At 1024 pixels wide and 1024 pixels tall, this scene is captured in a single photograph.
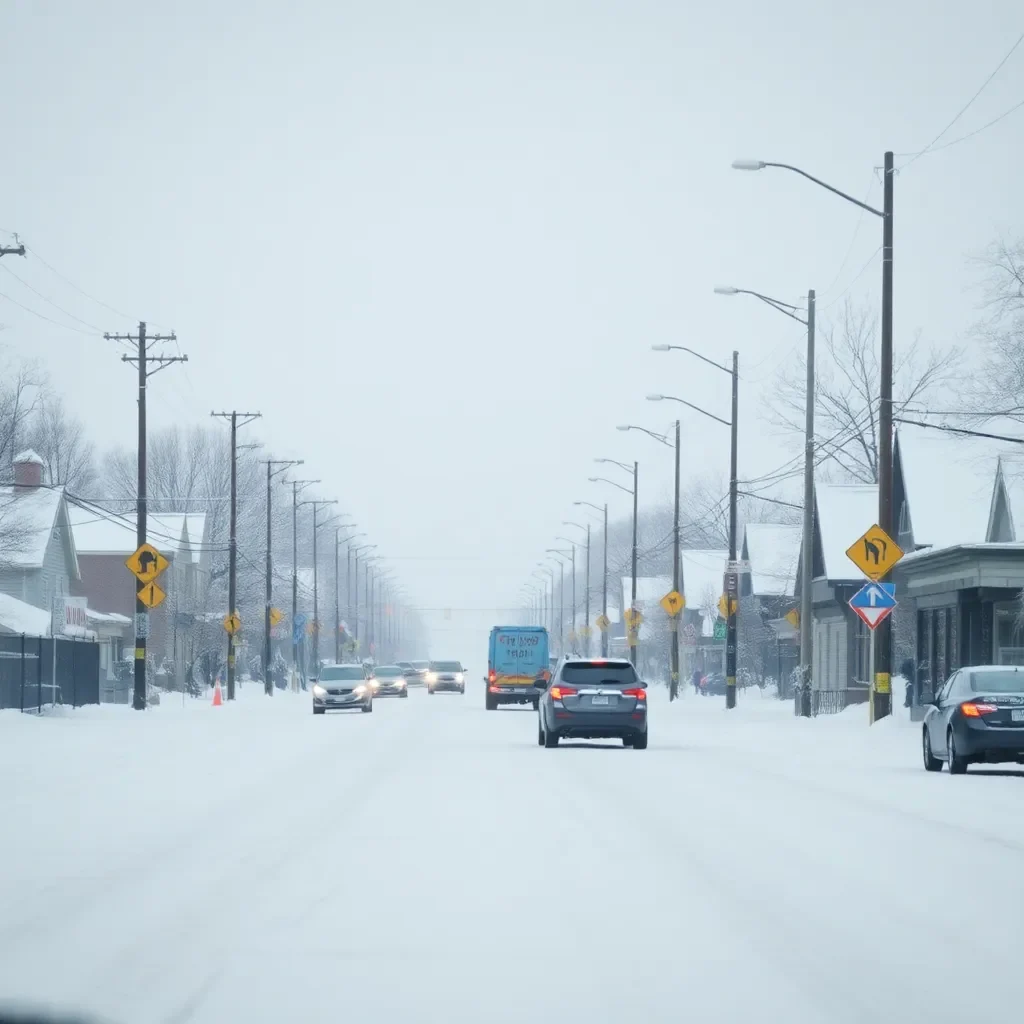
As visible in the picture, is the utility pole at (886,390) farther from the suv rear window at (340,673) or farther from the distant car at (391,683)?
the distant car at (391,683)

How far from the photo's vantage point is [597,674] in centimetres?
3356

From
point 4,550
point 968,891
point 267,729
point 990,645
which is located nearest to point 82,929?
point 968,891

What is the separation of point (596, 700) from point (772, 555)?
58707 mm

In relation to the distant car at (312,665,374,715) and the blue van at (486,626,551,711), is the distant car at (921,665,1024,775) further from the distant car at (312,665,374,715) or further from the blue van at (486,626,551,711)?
the blue van at (486,626,551,711)

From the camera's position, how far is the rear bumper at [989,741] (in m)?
25.4

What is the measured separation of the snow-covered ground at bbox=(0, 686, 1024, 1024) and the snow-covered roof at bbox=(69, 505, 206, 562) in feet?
230

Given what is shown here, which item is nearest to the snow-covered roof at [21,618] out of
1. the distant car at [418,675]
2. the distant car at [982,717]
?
the distant car at [418,675]

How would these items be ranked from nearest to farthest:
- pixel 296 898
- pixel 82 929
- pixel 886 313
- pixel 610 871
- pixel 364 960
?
1. pixel 364 960
2. pixel 82 929
3. pixel 296 898
4. pixel 610 871
5. pixel 886 313

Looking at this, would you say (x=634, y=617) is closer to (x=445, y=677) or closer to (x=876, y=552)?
(x=445, y=677)

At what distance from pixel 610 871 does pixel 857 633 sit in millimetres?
51447

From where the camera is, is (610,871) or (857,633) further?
(857,633)

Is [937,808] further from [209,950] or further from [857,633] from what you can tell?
[857,633]

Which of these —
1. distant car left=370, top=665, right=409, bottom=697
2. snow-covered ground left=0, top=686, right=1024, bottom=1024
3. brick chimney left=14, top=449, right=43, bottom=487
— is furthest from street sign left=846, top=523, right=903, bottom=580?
brick chimney left=14, top=449, right=43, bottom=487

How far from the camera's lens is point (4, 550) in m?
72.6
